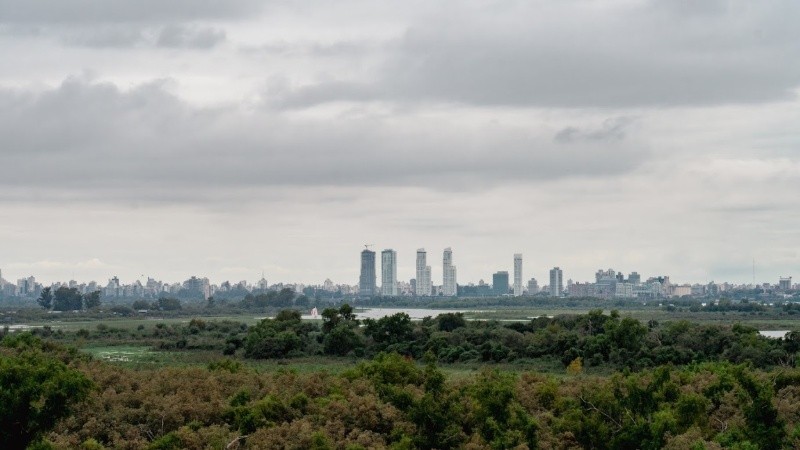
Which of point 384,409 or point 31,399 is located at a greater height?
point 31,399

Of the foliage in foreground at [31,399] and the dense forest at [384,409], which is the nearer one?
the dense forest at [384,409]

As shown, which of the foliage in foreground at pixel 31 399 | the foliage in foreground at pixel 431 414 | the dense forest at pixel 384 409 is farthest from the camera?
the foliage in foreground at pixel 31 399

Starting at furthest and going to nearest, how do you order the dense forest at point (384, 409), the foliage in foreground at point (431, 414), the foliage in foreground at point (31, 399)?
the foliage in foreground at point (31, 399) → the dense forest at point (384, 409) → the foliage in foreground at point (431, 414)

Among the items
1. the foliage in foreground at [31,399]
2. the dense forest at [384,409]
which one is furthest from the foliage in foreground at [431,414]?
the foliage in foreground at [31,399]

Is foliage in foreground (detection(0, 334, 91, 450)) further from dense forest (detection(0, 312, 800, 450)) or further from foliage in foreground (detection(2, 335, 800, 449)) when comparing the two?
foliage in foreground (detection(2, 335, 800, 449))

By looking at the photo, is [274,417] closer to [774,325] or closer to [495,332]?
[495,332]

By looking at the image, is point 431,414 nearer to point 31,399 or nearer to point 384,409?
point 384,409

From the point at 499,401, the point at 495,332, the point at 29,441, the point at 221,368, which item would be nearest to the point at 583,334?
the point at 495,332

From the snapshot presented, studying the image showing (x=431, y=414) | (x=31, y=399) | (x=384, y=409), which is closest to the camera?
(x=31, y=399)

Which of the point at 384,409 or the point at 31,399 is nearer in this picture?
the point at 31,399

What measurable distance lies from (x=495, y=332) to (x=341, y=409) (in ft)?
142

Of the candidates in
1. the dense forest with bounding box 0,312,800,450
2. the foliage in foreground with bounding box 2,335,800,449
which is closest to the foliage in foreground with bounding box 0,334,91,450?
the dense forest with bounding box 0,312,800,450

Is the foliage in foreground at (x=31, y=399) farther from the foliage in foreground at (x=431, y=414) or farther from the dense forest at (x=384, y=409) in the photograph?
the foliage in foreground at (x=431, y=414)

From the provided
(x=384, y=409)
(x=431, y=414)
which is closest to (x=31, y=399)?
(x=384, y=409)
